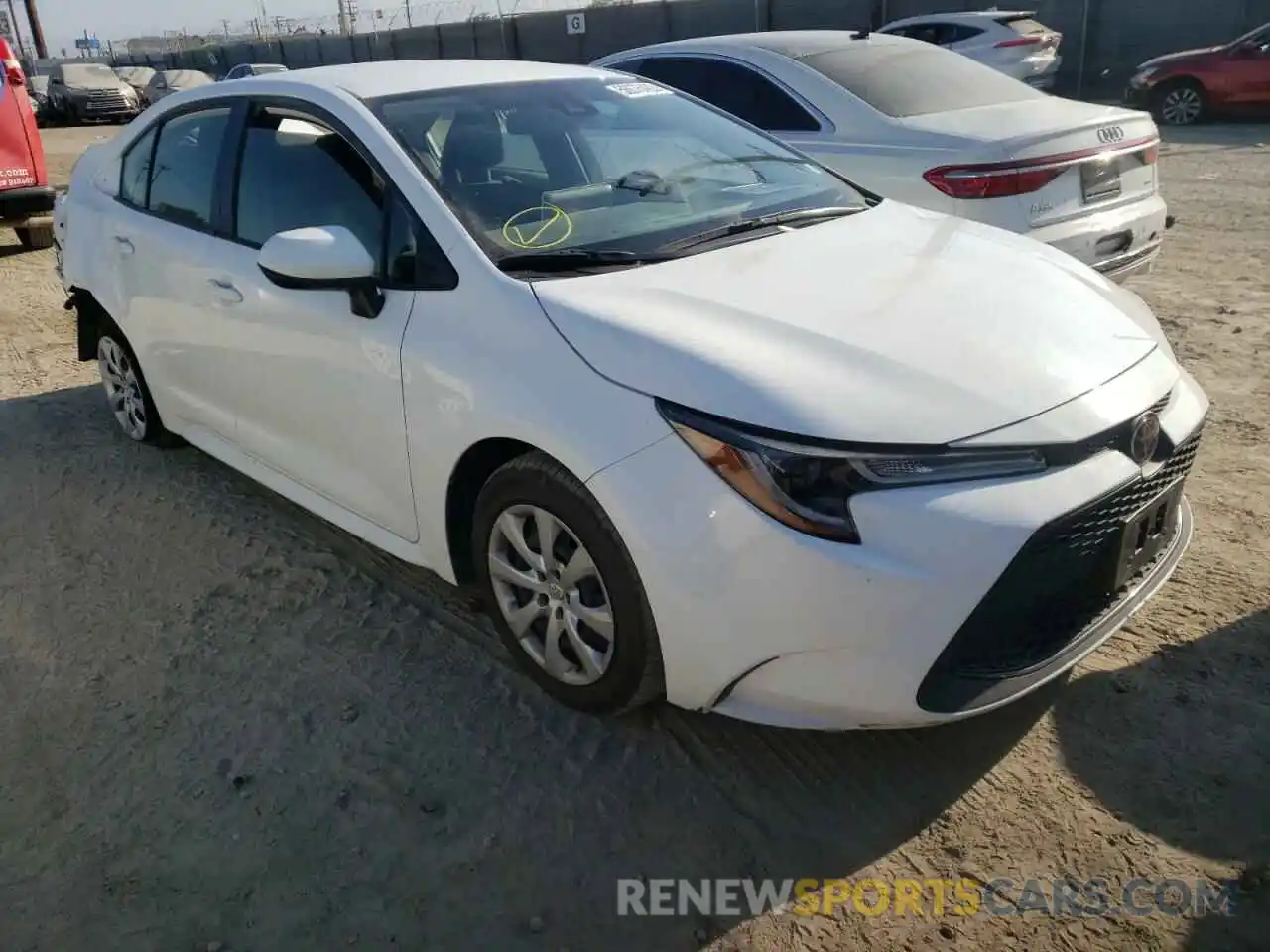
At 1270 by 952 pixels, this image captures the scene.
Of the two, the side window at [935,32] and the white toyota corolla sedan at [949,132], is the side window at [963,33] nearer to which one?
the side window at [935,32]

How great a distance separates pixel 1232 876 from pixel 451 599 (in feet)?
7.70

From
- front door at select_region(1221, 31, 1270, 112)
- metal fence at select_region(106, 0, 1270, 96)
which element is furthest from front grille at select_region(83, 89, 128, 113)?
front door at select_region(1221, 31, 1270, 112)

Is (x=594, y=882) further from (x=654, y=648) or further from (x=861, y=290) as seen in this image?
(x=861, y=290)

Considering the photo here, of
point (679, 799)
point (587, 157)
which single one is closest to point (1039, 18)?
point (587, 157)

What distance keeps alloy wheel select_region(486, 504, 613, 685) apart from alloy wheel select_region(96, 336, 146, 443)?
2665mm

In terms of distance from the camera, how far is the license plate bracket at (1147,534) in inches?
97.8

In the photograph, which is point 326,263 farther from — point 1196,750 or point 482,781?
point 1196,750

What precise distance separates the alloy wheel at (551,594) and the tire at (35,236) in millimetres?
9365

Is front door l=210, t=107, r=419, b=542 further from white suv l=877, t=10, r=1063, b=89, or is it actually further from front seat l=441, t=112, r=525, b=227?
white suv l=877, t=10, r=1063, b=89

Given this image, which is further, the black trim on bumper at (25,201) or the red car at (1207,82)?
the red car at (1207,82)

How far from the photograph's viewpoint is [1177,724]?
2.79m

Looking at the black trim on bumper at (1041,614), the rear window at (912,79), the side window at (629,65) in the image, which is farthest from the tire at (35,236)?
the black trim on bumper at (1041,614)

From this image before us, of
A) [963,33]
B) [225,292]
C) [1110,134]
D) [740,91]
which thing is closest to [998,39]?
[963,33]

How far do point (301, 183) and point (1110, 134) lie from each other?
3.92m
